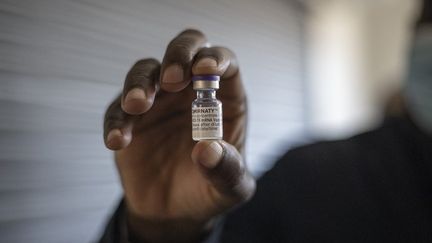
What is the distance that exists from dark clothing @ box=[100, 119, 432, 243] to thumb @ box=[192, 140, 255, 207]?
264 mm

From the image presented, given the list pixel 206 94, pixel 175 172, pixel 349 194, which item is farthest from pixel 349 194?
pixel 206 94

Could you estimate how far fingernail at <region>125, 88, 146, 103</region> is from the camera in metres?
0.49

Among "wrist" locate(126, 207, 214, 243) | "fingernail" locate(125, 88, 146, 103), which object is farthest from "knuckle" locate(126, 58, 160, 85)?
"wrist" locate(126, 207, 214, 243)

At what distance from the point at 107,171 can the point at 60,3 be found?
33 cm

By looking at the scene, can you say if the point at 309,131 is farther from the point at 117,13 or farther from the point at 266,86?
the point at 117,13

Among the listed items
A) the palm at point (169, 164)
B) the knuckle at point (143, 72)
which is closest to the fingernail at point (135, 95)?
the knuckle at point (143, 72)

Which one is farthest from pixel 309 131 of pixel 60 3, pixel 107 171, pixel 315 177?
A: pixel 60 3

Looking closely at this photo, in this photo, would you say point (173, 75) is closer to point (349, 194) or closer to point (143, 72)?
point (143, 72)

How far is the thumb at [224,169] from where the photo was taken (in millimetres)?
490

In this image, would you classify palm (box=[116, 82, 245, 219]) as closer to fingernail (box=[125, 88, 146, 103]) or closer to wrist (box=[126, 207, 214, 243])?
wrist (box=[126, 207, 214, 243])

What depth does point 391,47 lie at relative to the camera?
2.37 metres

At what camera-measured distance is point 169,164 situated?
2.22 feet

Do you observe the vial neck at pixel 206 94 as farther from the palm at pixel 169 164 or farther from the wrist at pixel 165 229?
the wrist at pixel 165 229

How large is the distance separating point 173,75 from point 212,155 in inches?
3.7
